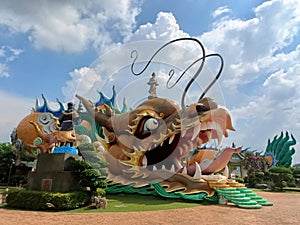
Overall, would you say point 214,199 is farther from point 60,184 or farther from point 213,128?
point 60,184

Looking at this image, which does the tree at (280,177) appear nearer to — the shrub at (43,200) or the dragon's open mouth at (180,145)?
the dragon's open mouth at (180,145)

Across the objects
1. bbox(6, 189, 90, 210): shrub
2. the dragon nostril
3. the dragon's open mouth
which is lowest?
bbox(6, 189, 90, 210): shrub

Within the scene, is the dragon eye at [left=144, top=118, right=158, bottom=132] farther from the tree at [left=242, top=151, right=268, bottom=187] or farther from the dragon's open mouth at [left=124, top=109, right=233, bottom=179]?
the tree at [left=242, top=151, right=268, bottom=187]

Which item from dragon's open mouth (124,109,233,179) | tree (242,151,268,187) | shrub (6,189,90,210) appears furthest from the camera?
tree (242,151,268,187)

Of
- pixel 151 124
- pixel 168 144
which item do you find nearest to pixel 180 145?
pixel 168 144

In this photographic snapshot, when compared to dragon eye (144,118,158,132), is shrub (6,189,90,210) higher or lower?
lower

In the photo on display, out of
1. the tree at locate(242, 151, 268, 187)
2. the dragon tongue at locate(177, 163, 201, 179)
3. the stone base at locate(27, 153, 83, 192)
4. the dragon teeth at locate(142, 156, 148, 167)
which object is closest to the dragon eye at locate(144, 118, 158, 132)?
the dragon teeth at locate(142, 156, 148, 167)

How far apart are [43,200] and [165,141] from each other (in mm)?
6908

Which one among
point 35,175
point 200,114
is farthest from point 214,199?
point 35,175

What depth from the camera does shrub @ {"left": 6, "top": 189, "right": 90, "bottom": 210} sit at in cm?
912

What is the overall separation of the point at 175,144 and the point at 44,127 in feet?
52.1

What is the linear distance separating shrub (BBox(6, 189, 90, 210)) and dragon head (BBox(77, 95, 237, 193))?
450 centimetres

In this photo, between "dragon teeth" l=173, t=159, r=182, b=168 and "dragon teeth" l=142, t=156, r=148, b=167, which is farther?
"dragon teeth" l=142, t=156, r=148, b=167

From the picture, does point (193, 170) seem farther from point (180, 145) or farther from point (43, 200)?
point (43, 200)
